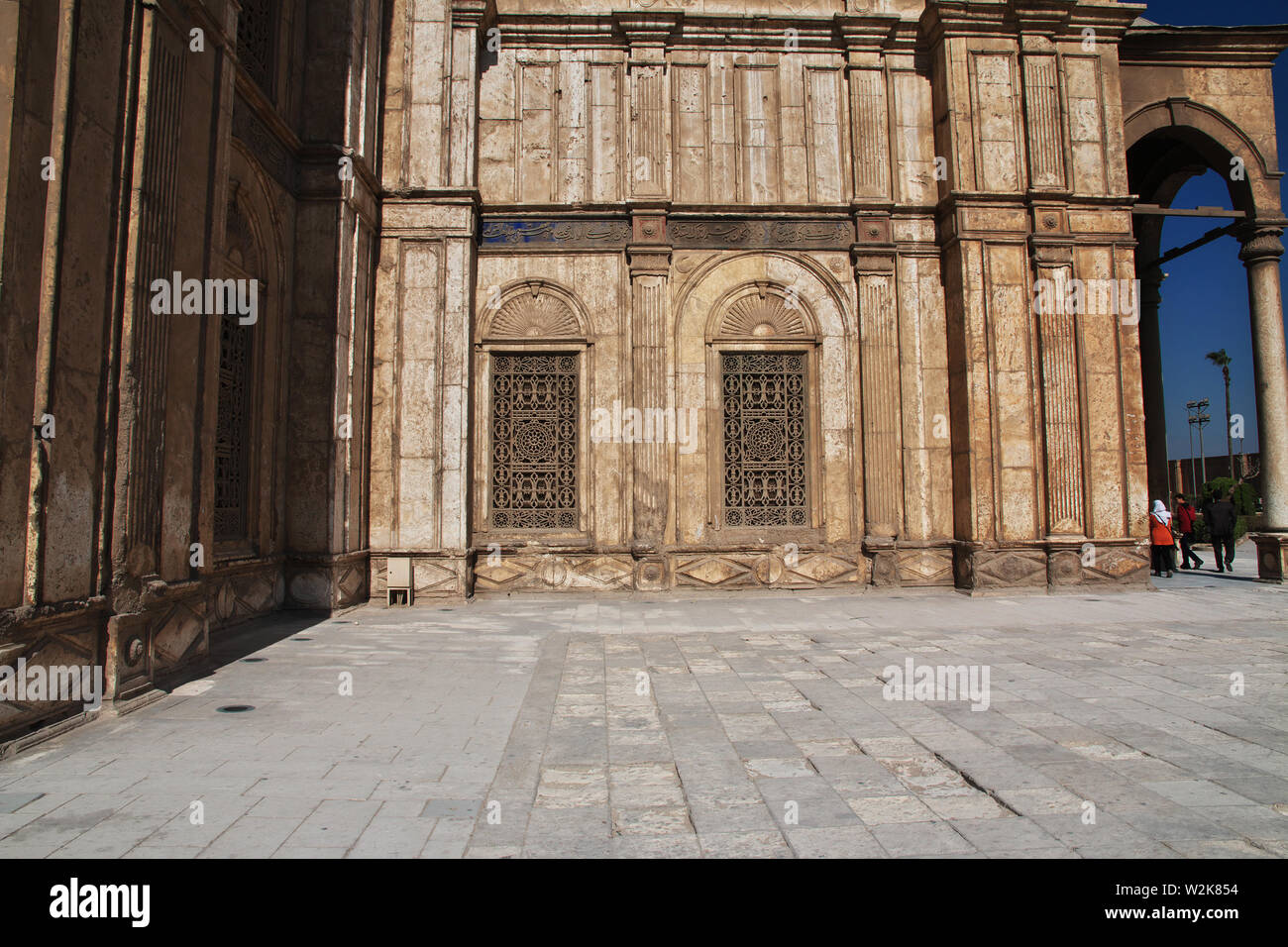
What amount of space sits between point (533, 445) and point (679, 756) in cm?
784

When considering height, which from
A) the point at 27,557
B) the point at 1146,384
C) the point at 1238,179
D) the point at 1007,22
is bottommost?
the point at 27,557

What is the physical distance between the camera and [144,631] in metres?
5.30

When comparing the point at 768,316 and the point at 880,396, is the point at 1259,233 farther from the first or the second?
the point at 768,316

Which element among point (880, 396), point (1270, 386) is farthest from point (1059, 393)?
point (1270, 386)

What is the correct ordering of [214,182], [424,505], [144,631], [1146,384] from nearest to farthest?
[144,631] → [214,182] → [424,505] → [1146,384]

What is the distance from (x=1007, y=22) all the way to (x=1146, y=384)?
26.8 ft

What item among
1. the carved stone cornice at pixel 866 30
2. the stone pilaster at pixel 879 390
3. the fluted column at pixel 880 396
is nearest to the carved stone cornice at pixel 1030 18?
the carved stone cornice at pixel 866 30

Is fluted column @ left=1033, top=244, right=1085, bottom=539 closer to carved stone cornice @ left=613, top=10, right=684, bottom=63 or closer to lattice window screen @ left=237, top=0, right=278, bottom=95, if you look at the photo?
carved stone cornice @ left=613, top=10, right=684, bottom=63

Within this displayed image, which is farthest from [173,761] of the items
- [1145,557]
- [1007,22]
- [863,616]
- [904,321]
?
[1007,22]

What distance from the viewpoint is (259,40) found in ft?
29.1

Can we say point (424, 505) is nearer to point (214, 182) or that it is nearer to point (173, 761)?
point (214, 182)

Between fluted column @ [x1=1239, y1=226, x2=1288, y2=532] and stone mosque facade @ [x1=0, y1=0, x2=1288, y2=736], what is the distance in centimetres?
5

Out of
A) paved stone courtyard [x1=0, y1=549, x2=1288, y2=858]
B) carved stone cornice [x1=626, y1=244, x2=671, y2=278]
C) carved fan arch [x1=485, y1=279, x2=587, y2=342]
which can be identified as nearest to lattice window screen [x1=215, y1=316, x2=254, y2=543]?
paved stone courtyard [x1=0, y1=549, x2=1288, y2=858]
